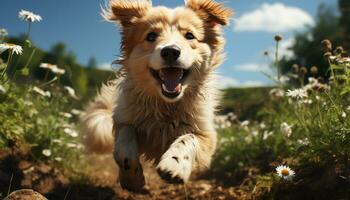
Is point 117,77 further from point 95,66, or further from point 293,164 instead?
point 95,66

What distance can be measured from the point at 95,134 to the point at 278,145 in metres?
2.02

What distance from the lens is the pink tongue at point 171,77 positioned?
4.09 m

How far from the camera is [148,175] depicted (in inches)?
260

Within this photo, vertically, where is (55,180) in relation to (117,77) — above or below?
below

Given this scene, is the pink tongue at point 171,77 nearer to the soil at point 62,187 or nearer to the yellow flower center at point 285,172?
the soil at point 62,187

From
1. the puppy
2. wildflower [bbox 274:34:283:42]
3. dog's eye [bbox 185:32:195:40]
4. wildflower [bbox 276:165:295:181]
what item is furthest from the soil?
wildflower [bbox 274:34:283:42]

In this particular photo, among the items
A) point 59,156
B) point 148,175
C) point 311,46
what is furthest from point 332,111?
point 311,46

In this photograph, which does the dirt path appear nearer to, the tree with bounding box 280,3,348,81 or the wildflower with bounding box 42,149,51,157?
the wildflower with bounding box 42,149,51,157

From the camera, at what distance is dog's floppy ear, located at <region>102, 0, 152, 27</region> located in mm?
4727

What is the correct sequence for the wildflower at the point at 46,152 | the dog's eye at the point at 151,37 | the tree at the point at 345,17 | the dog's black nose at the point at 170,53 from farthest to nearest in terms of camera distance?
the tree at the point at 345,17 → the wildflower at the point at 46,152 → the dog's eye at the point at 151,37 → the dog's black nose at the point at 170,53

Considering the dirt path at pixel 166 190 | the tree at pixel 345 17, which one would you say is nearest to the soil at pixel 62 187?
the dirt path at pixel 166 190

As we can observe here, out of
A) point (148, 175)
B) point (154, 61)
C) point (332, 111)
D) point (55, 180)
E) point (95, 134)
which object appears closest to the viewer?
point (332, 111)

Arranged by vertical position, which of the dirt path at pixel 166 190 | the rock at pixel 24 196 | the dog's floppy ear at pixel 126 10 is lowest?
the dirt path at pixel 166 190

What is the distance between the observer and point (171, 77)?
162 inches
